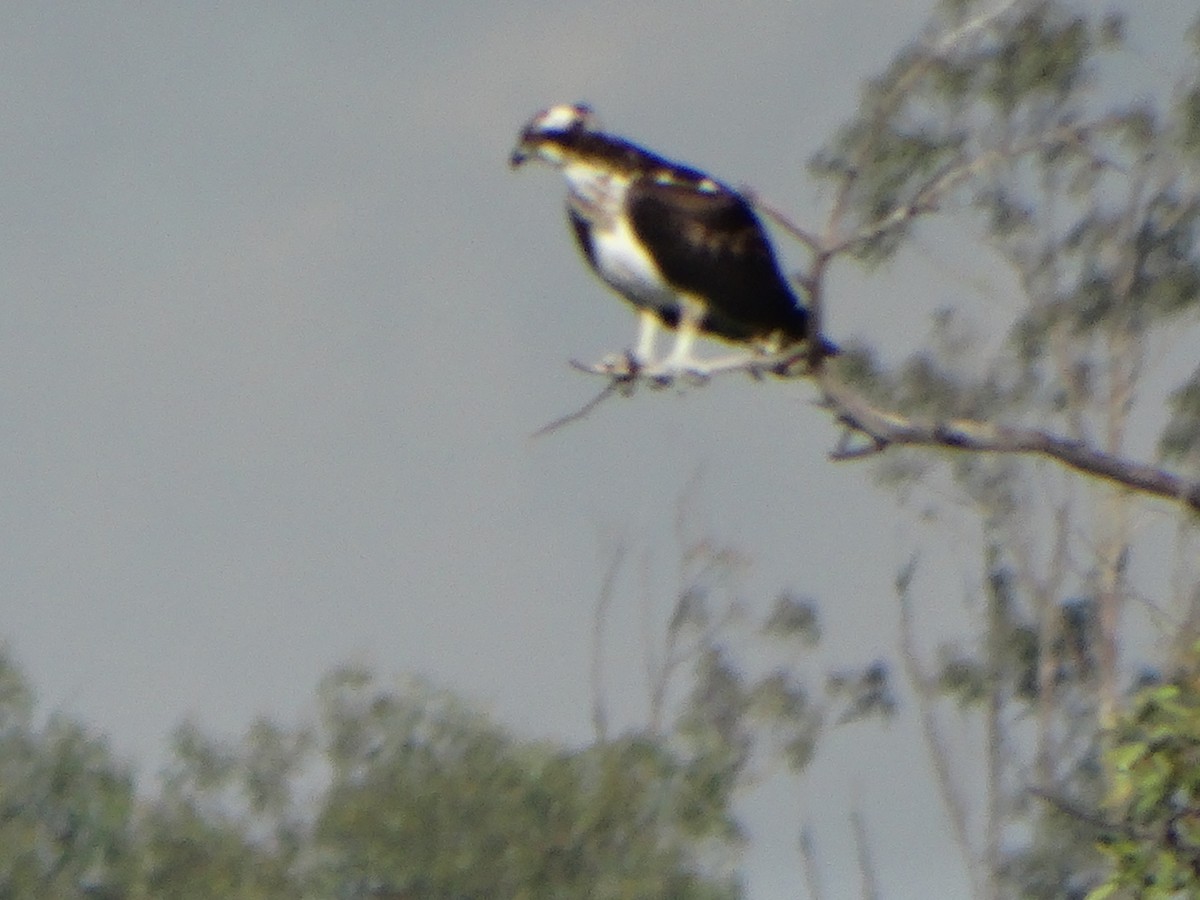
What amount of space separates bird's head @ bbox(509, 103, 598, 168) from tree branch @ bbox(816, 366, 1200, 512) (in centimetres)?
303

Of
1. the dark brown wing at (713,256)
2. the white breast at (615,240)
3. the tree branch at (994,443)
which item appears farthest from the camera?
the white breast at (615,240)

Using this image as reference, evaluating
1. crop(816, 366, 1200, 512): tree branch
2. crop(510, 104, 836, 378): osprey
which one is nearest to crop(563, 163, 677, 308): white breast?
crop(510, 104, 836, 378): osprey

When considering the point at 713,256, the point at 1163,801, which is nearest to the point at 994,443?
the point at 1163,801

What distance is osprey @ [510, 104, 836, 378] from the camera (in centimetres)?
1161

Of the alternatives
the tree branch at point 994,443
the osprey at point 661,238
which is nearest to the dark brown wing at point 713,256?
the osprey at point 661,238

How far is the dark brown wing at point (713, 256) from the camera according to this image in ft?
37.8

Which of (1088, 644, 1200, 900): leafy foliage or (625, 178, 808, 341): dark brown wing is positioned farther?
(625, 178, 808, 341): dark brown wing

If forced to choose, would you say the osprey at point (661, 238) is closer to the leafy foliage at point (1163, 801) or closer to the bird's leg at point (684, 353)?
the bird's leg at point (684, 353)

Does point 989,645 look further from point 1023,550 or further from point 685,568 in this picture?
point 685,568

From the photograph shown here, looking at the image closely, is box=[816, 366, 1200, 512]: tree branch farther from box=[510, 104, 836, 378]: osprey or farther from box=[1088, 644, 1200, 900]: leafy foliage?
box=[510, 104, 836, 378]: osprey

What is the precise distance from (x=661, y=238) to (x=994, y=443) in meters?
3.01

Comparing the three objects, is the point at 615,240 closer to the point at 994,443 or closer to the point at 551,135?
the point at 551,135

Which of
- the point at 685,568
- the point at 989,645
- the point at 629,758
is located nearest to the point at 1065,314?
the point at 989,645

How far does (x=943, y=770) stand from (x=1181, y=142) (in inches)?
333
